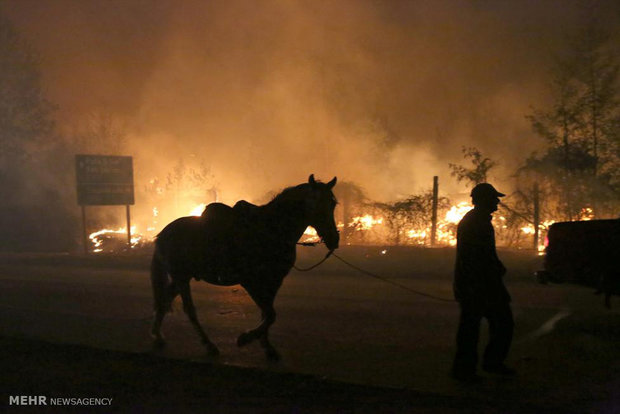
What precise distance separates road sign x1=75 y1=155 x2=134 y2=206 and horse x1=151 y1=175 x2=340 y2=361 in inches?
792

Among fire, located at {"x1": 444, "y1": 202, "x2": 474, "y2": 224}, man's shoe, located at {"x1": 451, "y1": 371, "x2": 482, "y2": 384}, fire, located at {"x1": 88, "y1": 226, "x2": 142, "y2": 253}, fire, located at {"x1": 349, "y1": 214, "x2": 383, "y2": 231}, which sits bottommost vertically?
fire, located at {"x1": 88, "y1": 226, "x2": 142, "y2": 253}

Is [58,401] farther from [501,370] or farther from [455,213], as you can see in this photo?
[455,213]

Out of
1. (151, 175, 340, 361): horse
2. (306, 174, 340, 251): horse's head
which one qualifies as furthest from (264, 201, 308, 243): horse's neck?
(306, 174, 340, 251): horse's head

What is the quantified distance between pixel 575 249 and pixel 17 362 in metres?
7.64

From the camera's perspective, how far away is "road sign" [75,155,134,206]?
26.2 metres

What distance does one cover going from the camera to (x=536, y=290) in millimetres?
12469

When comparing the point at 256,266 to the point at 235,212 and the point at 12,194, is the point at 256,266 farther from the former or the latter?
the point at 12,194

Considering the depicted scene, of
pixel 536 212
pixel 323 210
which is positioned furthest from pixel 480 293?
pixel 536 212

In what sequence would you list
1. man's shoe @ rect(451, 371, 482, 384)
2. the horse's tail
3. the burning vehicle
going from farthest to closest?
1. the burning vehicle
2. the horse's tail
3. man's shoe @ rect(451, 371, 482, 384)

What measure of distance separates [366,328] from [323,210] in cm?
278

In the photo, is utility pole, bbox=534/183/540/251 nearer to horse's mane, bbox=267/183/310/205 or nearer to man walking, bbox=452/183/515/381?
horse's mane, bbox=267/183/310/205

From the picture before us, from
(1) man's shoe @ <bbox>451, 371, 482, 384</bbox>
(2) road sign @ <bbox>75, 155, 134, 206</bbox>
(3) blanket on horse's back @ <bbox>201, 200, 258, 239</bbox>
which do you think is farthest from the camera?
(2) road sign @ <bbox>75, 155, 134, 206</bbox>

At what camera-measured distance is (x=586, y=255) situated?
28.7 ft

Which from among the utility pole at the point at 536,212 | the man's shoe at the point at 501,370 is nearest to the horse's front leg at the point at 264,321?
the man's shoe at the point at 501,370
